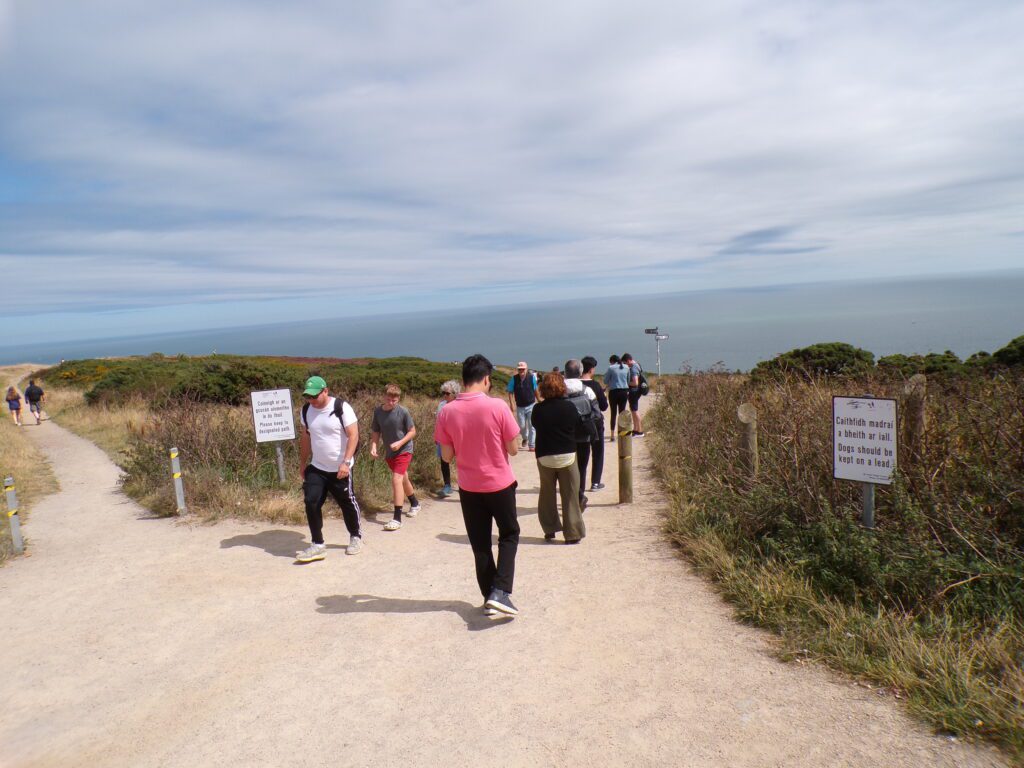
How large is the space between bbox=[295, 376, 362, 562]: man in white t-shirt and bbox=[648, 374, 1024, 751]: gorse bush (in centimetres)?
343

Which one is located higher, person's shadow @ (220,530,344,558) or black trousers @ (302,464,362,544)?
black trousers @ (302,464,362,544)

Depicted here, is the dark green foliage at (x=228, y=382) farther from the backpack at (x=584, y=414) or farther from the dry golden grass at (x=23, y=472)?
the backpack at (x=584, y=414)

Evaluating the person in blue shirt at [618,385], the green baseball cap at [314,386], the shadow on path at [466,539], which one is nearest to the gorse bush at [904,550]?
the shadow on path at [466,539]

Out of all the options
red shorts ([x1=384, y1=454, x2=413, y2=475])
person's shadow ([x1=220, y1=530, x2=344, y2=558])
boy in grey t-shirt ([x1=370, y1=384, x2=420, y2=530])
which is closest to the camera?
person's shadow ([x1=220, y1=530, x2=344, y2=558])

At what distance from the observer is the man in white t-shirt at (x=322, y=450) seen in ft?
19.5

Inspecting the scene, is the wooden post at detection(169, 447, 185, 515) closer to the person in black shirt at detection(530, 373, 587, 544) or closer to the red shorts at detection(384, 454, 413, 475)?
the red shorts at detection(384, 454, 413, 475)

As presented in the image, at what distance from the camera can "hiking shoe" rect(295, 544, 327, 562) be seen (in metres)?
6.09

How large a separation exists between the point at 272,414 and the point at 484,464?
4.79 m

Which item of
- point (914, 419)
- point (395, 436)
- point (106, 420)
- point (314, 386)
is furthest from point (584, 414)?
point (106, 420)

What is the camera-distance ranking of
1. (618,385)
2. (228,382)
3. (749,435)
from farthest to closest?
1. (228,382)
2. (618,385)
3. (749,435)

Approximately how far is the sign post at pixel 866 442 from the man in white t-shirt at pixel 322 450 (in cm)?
430

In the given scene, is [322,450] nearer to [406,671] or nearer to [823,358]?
[406,671]

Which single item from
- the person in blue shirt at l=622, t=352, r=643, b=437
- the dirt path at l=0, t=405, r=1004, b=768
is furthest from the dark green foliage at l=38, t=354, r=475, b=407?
the dirt path at l=0, t=405, r=1004, b=768

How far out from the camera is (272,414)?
813 centimetres
